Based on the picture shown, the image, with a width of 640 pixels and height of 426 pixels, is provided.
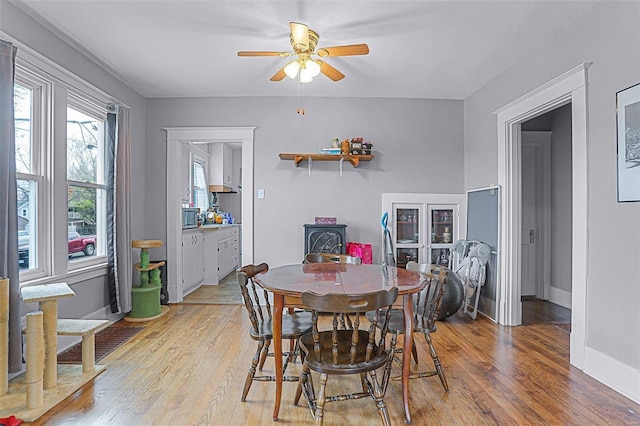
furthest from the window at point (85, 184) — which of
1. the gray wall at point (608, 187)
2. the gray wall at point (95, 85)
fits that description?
the gray wall at point (608, 187)

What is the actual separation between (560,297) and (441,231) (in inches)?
67.2

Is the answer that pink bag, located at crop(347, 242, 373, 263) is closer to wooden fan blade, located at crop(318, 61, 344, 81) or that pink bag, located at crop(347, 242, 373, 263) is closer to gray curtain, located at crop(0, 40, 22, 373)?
wooden fan blade, located at crop(318, 61, 344, 81)

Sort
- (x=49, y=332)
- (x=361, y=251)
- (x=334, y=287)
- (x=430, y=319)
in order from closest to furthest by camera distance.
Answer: (x=334, y=287), (x=49, y=332), (x=430, y=319), (x=361, y=251)

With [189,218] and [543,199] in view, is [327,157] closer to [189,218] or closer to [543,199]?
[189,218]

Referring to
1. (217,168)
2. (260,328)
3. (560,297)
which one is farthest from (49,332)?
(560,297)

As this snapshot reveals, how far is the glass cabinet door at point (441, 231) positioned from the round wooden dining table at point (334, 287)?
2.35 metres

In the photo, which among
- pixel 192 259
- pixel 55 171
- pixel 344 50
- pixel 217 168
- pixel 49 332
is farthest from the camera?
pixel 217 168

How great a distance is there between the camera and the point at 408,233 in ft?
15.9

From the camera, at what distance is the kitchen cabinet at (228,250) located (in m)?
6.29

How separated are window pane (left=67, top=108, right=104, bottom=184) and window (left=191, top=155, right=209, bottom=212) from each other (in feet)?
7.85

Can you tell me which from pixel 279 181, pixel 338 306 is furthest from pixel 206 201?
pixel 338 306

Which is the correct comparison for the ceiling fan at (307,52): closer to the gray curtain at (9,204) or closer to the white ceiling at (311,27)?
the white ceiling at (311,27)

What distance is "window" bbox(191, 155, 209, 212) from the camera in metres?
6.44

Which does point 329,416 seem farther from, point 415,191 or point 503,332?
point 415,191
